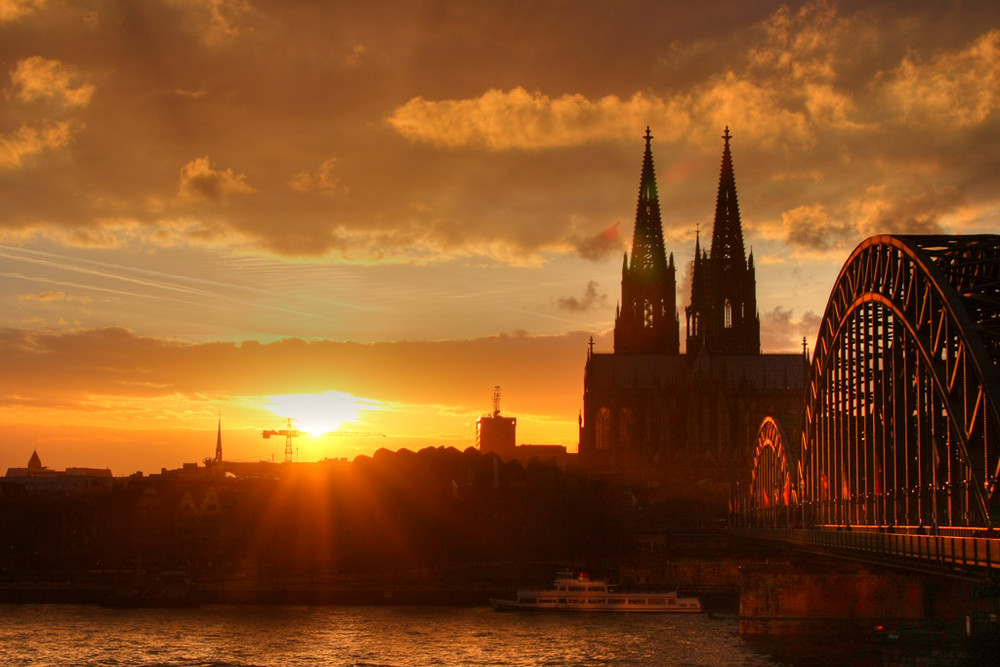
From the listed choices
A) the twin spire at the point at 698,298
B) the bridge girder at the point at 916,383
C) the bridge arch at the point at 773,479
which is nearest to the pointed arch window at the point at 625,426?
the twin spire at the point at 698,298

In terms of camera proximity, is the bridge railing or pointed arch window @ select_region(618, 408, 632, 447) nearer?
the bridge railing

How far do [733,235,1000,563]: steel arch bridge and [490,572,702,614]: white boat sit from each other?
60.2ft

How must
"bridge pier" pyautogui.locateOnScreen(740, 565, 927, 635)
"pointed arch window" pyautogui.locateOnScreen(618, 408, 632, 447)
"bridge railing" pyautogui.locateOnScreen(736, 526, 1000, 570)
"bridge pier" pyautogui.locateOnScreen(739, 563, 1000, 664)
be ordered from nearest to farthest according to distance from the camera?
"bridge railing" pyautogui.locateOnScreen(736, 526, 1000, 570) < "bridge pier" pyautogui.locateOnScreen(739, 563, 1000, 664) < "bridge pier" pyautogui.locateOnScreen(740, 565, 927, 635) < "pointed arch window" pyautogui.locateOnScreen(618, 408, 632, 447)

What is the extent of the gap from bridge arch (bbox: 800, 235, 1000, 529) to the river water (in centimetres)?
1099

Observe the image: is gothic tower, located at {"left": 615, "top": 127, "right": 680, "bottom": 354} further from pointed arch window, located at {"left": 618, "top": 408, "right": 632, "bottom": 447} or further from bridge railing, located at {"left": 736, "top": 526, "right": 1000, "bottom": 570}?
bridge railing, located at {"left": 736, "top": 526, "right": 1000, "bottom": 570}

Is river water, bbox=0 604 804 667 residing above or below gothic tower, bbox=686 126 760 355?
below

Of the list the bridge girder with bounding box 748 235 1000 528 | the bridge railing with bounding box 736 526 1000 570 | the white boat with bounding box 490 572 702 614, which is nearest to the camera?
the bridge railing with bounding box 736 526 1000 570

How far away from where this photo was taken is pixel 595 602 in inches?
3565

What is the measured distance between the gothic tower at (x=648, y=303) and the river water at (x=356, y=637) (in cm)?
8975

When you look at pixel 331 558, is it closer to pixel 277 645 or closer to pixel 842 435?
pixel 277 645

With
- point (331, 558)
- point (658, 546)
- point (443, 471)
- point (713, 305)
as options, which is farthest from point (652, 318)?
point (331, 558)

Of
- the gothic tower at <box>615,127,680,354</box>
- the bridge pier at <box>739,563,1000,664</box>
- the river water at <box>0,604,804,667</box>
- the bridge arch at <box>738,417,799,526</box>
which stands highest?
the gothic tower at <box>615,127,680,354</box>

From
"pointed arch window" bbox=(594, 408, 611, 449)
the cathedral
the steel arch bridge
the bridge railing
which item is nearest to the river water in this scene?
the bridge railing

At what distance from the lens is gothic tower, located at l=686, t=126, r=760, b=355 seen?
566ft
